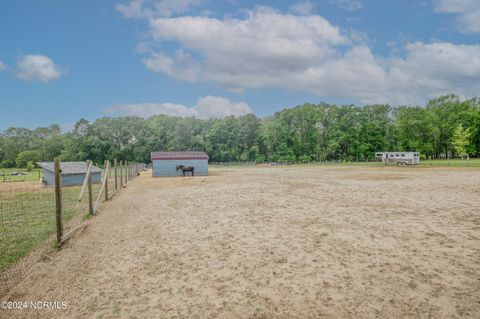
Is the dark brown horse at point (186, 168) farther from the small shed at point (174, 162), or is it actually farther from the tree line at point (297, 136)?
the tree line at point (297, 136)

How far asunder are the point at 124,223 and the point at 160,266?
13.3 ft

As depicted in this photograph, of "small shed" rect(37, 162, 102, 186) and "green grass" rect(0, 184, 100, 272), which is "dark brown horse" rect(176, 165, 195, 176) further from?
"green grass" rect(0, 184, 100, 272)

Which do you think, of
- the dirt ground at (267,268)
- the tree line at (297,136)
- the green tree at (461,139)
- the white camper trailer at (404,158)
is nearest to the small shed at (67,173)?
the dirt ground at (267,268)

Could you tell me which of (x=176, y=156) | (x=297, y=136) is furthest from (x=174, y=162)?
(x=297, y=136)

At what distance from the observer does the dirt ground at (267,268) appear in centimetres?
371

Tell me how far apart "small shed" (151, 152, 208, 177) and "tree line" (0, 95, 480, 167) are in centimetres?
4017

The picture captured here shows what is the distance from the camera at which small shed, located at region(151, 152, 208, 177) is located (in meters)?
31.9

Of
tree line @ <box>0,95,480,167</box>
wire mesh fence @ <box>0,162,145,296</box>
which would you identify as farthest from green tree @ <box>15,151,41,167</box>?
wire mesh fence @ <box>0,162,145,296</box>

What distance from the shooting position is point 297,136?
7681 cm

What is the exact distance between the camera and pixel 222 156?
74750 millimetres

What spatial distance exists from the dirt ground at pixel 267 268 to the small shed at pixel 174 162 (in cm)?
2352

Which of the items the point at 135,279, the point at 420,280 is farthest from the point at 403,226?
the point at 135,279

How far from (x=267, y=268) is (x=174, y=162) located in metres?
29.0

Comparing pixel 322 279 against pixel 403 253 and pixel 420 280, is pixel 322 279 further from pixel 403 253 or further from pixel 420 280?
pixel 403 253
